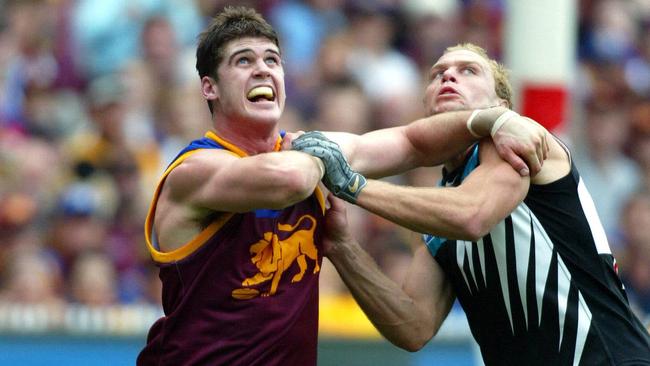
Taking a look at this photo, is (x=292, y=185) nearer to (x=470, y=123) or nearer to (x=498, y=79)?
(x=470, y=123)

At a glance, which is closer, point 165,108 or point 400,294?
point 400,294

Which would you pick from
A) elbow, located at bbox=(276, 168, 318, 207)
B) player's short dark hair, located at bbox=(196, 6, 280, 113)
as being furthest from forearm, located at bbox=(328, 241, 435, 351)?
player's short dark hair, located at bbox=(196, 6, 280, 113)

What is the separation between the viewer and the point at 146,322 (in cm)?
934

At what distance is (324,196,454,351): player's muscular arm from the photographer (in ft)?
20.7

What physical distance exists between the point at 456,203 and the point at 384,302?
30.8 inches

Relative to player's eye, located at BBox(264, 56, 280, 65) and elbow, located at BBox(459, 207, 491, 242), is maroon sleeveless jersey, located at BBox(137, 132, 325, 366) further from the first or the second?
elbow, located at BBox(459, 207, 491, 242)

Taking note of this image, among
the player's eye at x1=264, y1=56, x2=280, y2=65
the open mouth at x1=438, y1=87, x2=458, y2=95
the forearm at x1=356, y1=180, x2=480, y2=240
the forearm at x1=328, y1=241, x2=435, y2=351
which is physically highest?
the player's eye at x1=264, y1=56, x2=280, y2=65

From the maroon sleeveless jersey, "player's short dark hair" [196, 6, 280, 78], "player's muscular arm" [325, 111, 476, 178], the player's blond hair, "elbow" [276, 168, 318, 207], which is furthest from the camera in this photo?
the player's blond hair

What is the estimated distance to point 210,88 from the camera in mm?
6039

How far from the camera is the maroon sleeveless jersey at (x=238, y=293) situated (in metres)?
5.70

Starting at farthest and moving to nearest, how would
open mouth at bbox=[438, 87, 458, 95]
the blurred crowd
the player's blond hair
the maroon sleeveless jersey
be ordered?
the blurred crowd
the player's blond hair
open mouth at bbox=[438, 87, 458, 95]
the maroon sleeveless jersey

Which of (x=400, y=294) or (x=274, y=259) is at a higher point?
(x=274, y=259)

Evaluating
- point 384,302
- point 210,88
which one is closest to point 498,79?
point 384,302

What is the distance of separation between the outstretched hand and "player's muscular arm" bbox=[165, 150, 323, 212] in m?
0.82
